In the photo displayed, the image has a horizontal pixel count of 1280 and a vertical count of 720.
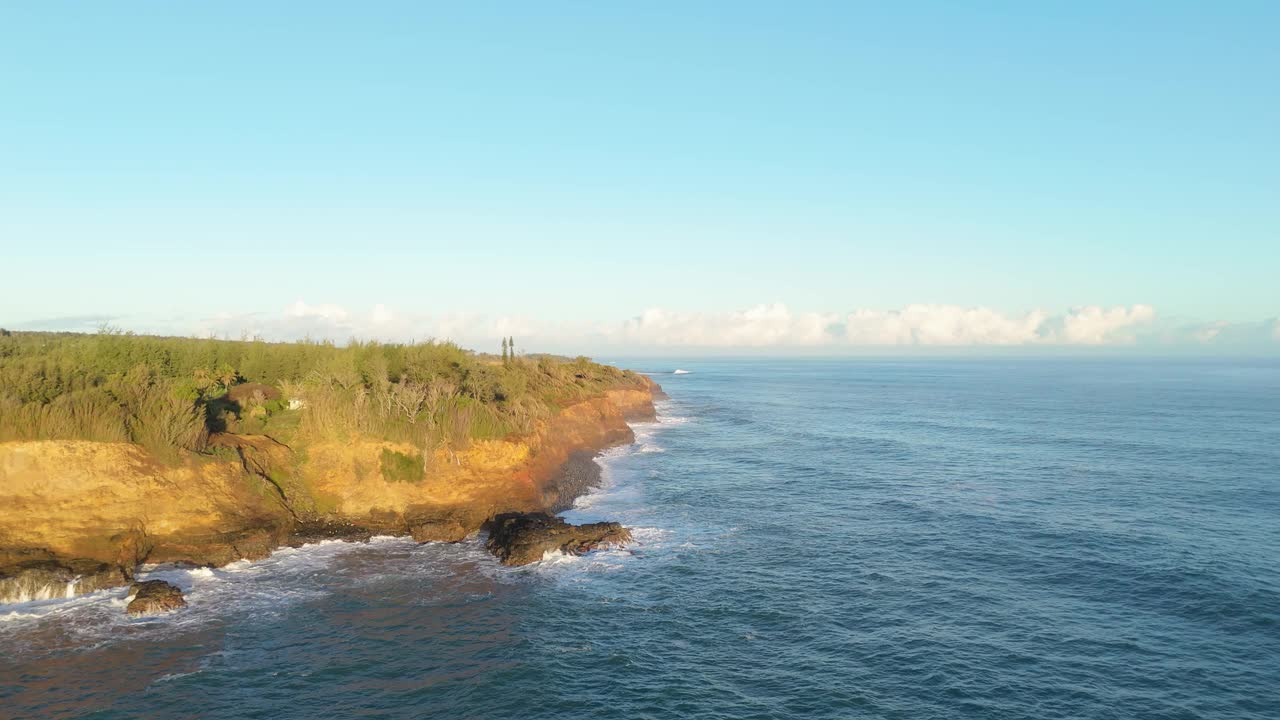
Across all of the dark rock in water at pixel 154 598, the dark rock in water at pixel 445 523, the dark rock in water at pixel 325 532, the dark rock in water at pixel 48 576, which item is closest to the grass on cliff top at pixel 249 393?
the dark rock in water at pixel 445 523

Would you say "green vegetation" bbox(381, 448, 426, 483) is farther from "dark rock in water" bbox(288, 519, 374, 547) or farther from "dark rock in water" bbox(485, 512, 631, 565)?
"dark rock in water" bbox(485, 512, 631, 565)

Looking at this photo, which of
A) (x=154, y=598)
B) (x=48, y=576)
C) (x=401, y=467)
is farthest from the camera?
(x=401, y=467)

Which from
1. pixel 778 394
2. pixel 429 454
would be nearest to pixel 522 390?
pixel 429 454

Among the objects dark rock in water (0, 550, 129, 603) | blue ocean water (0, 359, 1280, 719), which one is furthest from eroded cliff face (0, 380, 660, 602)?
blue ocean water (0, 359, 1280, 719)

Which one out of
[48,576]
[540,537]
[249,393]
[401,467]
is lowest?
[540,537]

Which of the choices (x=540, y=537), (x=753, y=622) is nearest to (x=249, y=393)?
(x=540, y=537)

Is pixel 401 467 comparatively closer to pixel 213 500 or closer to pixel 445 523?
pixel 445 523
